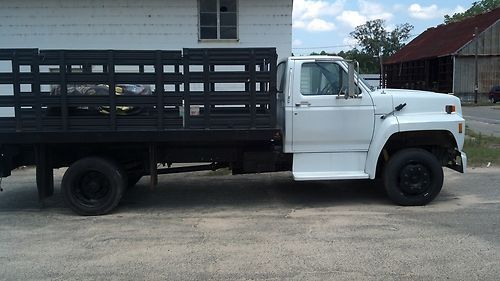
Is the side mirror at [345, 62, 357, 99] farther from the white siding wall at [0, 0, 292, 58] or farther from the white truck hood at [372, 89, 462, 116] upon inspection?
the white siding wall at [0, 0, 292, 58]

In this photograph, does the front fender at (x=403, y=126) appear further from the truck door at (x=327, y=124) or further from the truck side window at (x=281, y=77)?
the truck side window at (x=281, y=77)

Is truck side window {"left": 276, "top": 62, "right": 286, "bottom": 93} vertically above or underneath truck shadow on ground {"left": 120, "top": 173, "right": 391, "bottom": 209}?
above

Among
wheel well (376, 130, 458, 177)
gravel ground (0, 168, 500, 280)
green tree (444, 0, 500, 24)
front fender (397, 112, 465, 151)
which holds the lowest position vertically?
gravel ground (0, 168, 500, 280)

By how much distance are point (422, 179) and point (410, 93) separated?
131 cm

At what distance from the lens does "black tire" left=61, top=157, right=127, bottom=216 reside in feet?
24.4

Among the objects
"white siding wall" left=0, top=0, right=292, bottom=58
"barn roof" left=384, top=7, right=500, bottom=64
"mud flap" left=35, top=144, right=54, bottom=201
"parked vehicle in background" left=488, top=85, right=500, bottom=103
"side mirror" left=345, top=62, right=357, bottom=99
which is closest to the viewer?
"side mirror" left=345, top=62, right=357, bottom=99

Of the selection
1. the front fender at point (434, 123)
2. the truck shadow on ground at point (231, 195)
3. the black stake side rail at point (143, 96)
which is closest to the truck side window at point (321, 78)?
the black stake side rail at point (143, 96)

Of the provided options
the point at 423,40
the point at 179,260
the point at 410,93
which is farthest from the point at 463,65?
the point at 179,260

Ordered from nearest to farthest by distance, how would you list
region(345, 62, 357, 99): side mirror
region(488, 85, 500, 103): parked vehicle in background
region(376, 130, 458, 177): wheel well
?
region(345, 62, 357, 99): side mirror
region(376, 130, 458, 177): wheel well
region(488, 85, 500, 103): parked vehicle in background

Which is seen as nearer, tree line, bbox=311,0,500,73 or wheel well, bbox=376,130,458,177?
wheel well, bbox=376,130,458,177

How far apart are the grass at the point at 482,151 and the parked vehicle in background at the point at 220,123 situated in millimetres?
3833

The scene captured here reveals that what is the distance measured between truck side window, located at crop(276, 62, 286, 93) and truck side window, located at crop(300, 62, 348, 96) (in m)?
0.34

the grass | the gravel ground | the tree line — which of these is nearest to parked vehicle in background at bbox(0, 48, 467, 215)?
the gravel ground

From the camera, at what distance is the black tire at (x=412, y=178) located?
7633 mm
